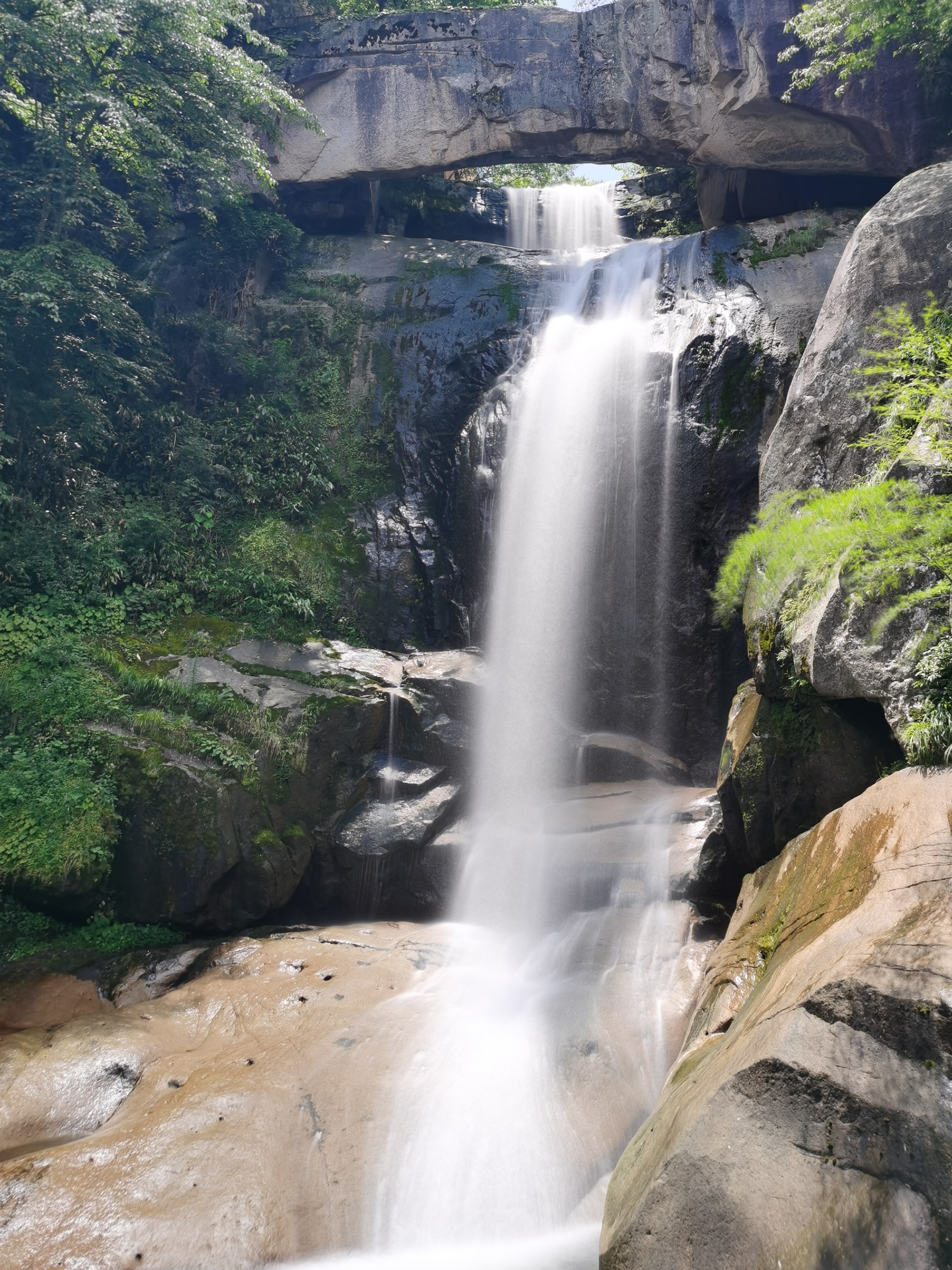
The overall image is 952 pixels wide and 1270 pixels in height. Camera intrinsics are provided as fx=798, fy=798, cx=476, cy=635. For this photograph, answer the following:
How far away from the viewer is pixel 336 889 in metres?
10.0

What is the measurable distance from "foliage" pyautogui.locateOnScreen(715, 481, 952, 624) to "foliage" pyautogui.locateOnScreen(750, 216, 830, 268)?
8805 millimetres

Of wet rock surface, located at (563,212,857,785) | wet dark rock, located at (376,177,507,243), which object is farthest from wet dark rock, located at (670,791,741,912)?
wet dark rock, located at (376,177,507,243)

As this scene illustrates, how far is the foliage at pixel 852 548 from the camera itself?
16.6 feet

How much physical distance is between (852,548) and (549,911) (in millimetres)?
5571

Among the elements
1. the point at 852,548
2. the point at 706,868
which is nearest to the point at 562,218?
Result: the point at 852,548

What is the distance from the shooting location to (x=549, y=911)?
927 centimetres

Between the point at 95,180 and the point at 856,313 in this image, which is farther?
the point at 95,180

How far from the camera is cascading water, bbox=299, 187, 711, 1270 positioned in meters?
5.32

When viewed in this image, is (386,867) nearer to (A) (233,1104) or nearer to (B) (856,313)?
(A) (233,1104)

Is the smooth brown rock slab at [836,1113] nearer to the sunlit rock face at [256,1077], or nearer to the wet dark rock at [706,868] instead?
the sunlit rock face at [256,1077]

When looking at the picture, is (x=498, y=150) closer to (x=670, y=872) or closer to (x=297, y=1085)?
(x=670, y=872)

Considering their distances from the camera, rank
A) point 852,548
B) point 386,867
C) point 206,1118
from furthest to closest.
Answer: point 386,867 < point 206,1118 < point 852,548

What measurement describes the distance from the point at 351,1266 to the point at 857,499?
6.08m

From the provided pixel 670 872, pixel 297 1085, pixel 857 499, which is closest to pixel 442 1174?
pixel 297 1085
